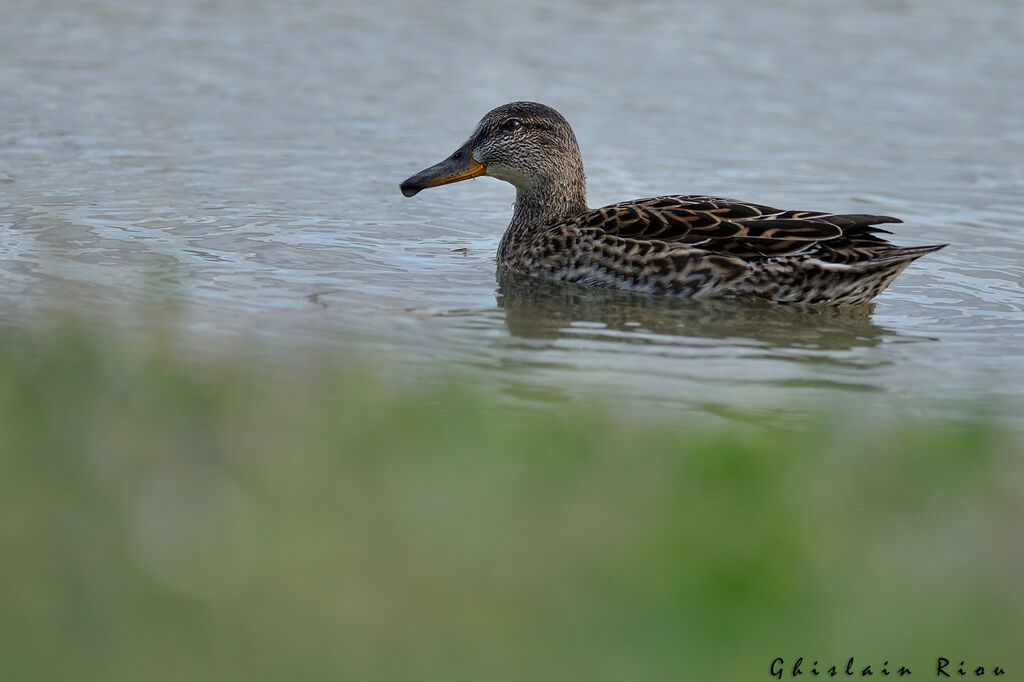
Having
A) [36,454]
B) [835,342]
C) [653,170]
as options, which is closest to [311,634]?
[36,454]

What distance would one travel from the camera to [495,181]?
13.1 metres

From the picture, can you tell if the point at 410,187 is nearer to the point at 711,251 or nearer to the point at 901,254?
the point at 711,251

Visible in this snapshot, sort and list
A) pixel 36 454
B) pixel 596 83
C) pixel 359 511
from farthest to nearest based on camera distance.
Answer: pixel 596 83
pixel 36 454
pixel 359 511

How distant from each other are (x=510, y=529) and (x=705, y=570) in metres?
0.57

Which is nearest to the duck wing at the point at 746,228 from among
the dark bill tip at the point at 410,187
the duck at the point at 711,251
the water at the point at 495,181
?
the duck at the point at 711,251

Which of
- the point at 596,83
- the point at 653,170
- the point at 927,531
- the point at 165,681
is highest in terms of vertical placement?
the point at 596,83

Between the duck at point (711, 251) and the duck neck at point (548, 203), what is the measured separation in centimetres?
8

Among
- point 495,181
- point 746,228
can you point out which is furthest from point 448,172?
point 495,181

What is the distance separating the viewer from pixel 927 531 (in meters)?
4.17

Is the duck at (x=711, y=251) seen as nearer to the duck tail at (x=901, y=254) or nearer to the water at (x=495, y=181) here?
the duck tail at (x=901, y=254)

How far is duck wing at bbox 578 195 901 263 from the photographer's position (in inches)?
344

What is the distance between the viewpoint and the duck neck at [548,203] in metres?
10.1

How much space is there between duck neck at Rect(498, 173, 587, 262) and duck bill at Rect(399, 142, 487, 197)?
38 cm

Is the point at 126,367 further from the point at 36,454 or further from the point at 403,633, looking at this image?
the point at 403,633
